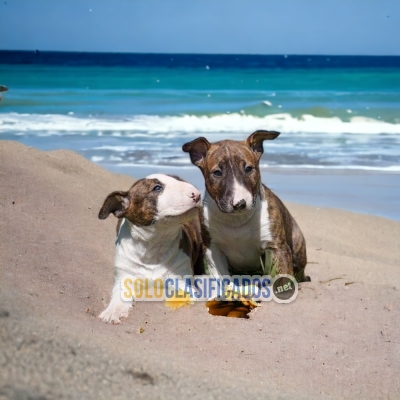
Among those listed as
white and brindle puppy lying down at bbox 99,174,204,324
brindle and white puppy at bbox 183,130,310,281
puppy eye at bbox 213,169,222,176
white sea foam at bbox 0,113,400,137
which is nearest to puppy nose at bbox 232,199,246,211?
brindle and white puppy at bbox 183,130,310,281

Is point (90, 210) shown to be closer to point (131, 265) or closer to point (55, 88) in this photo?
point (131, 265)

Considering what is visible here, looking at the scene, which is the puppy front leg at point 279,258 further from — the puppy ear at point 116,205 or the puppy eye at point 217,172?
the puppy ear at point 116,205

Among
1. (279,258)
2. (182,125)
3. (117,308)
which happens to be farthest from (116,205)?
(182,125)

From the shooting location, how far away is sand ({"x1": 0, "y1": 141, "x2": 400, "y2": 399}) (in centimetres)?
387

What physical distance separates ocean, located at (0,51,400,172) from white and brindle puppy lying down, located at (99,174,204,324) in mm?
7374

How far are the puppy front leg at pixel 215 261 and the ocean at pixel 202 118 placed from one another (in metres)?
7.03

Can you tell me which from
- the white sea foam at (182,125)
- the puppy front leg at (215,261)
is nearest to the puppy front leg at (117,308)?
the puppy front leg at (215,261)

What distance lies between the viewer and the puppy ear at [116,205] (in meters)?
5.49

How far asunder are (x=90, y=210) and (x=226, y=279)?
2245 mm

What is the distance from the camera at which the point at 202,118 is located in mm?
21594

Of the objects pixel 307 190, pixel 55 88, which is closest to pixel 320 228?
pixel 307 190

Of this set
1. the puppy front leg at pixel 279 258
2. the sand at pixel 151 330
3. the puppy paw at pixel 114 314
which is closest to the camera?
the sand at pixel 151 330

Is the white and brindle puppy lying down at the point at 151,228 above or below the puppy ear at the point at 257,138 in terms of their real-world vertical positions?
below

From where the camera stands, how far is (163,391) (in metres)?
3.85
